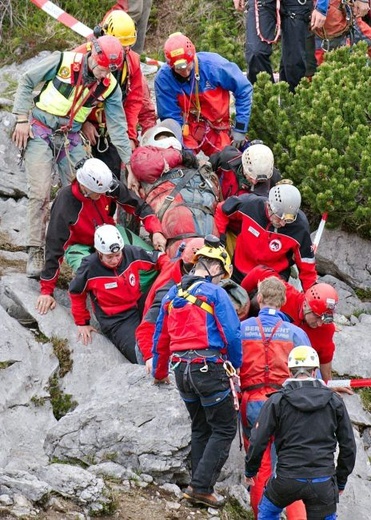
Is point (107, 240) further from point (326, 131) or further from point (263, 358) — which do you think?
point (326, 131)

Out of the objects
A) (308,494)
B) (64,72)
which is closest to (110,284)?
(64,72)

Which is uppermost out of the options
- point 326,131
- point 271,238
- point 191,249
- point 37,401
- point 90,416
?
point 191,249

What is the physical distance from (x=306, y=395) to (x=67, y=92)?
496 centimetres

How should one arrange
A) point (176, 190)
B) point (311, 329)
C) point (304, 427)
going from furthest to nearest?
point (176, 190), point (311, 329), point (304, 427)

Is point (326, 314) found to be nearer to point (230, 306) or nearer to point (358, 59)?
point (230, 306)

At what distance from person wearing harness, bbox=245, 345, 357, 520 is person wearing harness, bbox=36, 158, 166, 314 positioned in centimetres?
364

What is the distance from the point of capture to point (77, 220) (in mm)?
11383

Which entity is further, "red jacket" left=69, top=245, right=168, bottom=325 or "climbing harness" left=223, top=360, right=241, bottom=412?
"red jacket" left=69, top=245, right=168, bottom=325

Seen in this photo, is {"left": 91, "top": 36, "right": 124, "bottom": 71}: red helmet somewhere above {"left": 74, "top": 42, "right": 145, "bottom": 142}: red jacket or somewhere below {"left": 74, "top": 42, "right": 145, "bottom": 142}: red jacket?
above

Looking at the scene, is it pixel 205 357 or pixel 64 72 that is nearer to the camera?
pixel 205 357

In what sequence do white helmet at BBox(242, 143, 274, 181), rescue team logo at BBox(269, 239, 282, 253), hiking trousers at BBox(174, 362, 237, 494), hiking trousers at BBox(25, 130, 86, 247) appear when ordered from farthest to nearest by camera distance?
hiking trousers at BBox(25, 130, 86, 247), white helmet at BBox(242, 143, 274, 181), rescue team logo at BBox(269, 239, 282, 253), hiking trousers at BBox(174, 362, 237, 494)

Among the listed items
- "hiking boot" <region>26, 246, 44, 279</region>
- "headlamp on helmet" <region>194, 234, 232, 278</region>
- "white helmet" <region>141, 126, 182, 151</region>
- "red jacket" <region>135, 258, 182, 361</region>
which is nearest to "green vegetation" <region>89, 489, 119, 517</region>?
"red jacket" <region>135, 258, 182, 361</region>

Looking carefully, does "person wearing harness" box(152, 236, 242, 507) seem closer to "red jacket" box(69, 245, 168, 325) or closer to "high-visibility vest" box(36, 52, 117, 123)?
"red jacket" box(69, 245, 168, 325)

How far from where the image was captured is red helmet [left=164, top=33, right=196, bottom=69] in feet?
40.9
